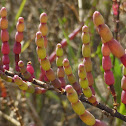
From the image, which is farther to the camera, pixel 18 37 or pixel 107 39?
pixel 18 37

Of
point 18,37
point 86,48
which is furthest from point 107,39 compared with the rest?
point 18,37

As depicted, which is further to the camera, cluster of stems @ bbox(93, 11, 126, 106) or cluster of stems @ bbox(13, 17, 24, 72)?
cluster of stems @ bbox(13, 17, 24, 72)

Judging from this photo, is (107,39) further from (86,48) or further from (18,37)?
(18,37)

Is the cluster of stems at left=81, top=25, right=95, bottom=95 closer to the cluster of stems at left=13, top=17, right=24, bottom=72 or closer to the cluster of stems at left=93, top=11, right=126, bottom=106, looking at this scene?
the cluster of stems at left=93, top=11, right=126, bottom=106

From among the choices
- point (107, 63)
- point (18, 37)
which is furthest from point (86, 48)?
point (18, 37)

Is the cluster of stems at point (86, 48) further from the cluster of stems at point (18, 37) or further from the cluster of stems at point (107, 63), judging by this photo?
the cluster of stems at point (18, 37)

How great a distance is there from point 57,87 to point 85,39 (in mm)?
115

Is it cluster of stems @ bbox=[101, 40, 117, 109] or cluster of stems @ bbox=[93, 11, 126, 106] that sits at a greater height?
cluster of stems @ bbox=[93, 11, 126, 106]

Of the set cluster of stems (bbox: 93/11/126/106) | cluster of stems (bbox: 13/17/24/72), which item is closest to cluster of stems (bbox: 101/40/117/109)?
cluster of stems (bbox: 93/11/126/106)

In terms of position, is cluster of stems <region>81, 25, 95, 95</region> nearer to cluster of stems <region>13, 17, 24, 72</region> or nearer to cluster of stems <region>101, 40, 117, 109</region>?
cluster of stems <region>101, 40, 117, 109</region>

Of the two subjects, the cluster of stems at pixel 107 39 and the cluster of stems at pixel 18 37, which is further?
the cluster of stems at pixel 18 37

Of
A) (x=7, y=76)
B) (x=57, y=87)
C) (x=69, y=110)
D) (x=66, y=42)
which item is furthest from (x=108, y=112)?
(x=69, y=110)

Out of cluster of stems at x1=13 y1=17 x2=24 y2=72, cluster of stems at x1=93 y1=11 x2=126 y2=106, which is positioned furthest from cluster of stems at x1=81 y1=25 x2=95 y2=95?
cluster of stems at x1=13 y1=17 x2=24 y2=72

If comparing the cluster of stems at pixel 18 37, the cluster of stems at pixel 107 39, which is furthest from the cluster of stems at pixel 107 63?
the cluster of stems at pixel 18 37
